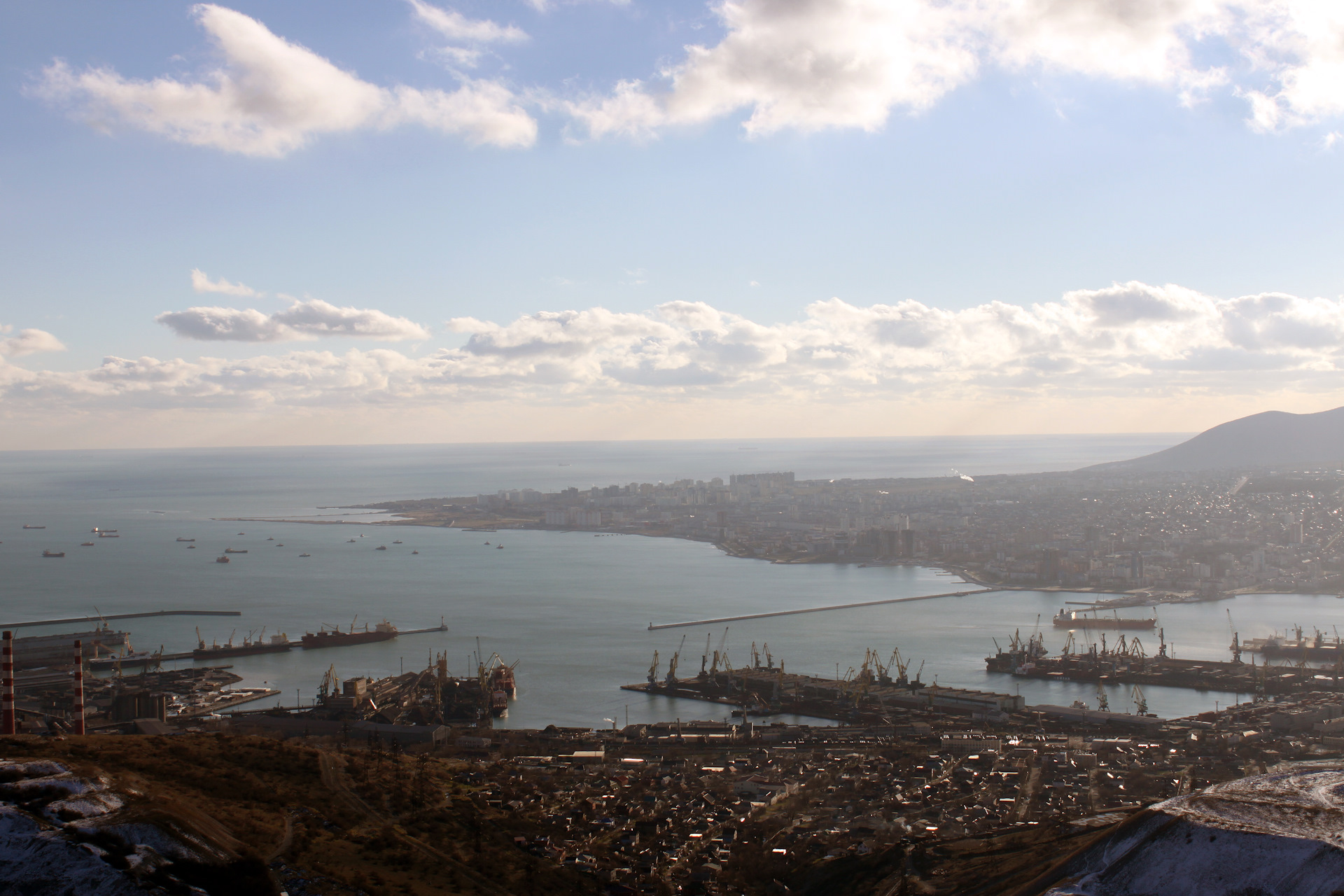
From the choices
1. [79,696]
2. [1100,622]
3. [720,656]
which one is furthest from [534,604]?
[79,696]

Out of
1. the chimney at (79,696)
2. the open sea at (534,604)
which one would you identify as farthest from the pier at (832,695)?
the chimney at (79,696)

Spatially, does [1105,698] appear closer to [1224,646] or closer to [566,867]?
[1224,646]

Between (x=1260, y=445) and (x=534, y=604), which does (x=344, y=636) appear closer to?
(x=534, y=604)

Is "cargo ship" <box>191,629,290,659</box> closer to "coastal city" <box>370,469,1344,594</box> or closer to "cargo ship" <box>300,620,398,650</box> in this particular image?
"cargo ship" <box>300,620,398,650</box>

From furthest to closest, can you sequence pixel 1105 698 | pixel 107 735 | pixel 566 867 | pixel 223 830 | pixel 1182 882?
1. pixel 1105 698
2. pixel 107 735
3. pixel 566 867
4. pixel 223 830
5. pixel 1182 882

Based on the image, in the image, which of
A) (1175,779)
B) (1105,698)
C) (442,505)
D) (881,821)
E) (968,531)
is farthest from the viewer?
(442,505)

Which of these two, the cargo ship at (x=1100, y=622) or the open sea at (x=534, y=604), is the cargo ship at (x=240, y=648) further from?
the cargo ship at (x=1100, y=622)

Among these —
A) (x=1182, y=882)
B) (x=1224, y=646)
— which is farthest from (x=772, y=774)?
(x=1224, y=646)
